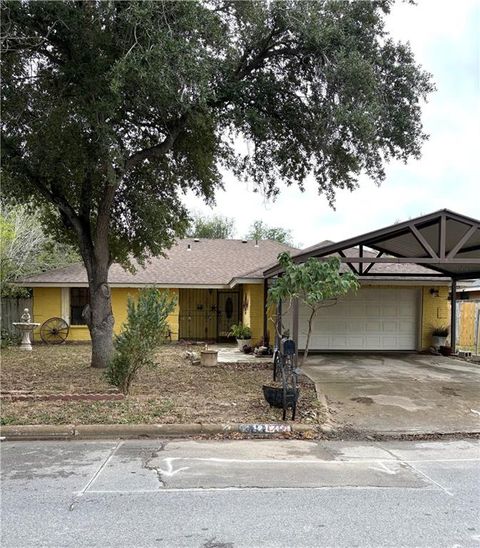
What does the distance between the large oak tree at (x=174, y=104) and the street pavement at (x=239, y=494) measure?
5.92 meters

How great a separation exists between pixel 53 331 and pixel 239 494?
1586cm

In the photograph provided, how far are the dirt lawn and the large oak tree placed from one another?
65.2 inches

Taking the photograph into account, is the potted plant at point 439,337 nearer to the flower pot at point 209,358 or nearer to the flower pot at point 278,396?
the flower pot at point 209,358

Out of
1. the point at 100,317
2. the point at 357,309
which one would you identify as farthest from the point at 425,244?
the point at 100,317

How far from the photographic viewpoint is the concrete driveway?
8.07 m

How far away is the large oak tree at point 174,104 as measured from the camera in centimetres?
920

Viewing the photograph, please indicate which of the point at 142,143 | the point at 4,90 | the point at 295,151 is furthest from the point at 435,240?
the point at 4,90

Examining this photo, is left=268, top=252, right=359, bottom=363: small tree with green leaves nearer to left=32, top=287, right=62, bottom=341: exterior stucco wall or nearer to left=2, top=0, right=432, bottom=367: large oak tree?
left=2, top=0, right=432, bottom=367: large oak tree

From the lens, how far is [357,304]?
16.7 metres

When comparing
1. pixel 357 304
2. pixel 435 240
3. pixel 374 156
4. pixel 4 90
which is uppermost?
pixel 4 90

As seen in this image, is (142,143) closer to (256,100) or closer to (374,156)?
(256,100)

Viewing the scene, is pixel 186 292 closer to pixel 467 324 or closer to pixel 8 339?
pixel 8 339

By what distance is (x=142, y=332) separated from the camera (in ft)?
27.8

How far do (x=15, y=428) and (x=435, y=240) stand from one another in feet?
36.4
